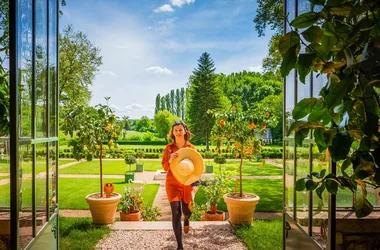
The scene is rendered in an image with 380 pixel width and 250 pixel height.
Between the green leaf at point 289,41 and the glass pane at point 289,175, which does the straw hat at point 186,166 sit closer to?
the glass pane at point 289,175

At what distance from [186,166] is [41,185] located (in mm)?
1816

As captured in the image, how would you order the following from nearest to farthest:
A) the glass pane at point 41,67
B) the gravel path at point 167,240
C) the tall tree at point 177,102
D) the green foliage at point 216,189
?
1. the glass pane at point 41,67
2. the gravel path at point 167,240
3. the green foliage at point 216,189
4. the tall tree at point 177,102

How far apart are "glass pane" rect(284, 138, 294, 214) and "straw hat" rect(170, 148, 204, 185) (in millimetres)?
1564

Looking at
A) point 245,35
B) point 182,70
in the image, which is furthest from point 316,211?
point 182,70

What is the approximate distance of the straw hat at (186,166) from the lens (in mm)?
3435

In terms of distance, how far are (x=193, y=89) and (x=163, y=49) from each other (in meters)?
3.94

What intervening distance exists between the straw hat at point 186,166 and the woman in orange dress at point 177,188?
63mm

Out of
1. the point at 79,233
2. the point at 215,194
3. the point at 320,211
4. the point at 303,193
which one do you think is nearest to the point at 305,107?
the point at 320,211

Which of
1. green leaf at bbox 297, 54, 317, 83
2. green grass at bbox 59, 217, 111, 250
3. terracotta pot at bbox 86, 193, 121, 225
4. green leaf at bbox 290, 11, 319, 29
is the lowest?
green grass at bbox 59, 217, 111, 250

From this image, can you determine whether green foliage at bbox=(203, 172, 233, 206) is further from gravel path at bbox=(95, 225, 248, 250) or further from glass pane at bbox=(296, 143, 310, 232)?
glass pane at bbox=(296, 143, 310, 232)

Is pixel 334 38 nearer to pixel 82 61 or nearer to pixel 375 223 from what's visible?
pixel 375 223

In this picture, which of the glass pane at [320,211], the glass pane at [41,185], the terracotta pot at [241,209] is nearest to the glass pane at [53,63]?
the glass pane at [41,185]

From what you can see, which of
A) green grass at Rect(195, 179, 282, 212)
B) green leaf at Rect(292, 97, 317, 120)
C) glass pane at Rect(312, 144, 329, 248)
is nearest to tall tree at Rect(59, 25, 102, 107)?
green grass at Rect(195, 179, 282, 212)

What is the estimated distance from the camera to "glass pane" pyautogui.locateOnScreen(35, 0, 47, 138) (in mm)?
1733
